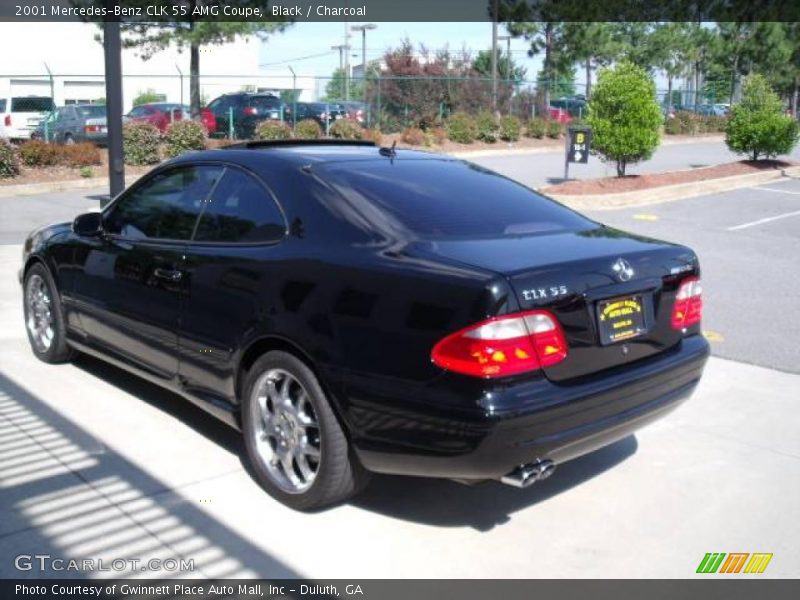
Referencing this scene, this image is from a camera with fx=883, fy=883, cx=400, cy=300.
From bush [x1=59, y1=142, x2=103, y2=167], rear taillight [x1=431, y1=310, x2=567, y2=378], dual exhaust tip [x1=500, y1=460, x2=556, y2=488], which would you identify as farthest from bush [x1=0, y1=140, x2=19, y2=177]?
dual exhaust tip [x1=500, y1=460, x2=556, y2=488]

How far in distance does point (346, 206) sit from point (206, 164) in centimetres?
115

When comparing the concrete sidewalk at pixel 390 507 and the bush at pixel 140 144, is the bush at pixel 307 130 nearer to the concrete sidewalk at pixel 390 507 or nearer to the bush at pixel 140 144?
the bush at pixel 140 144

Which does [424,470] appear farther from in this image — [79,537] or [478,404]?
[79,537]

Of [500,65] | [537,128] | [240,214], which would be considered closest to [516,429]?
[240,214]

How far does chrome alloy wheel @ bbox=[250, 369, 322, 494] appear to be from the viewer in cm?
393

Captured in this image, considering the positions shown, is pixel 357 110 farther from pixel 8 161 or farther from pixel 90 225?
pixel 90 225

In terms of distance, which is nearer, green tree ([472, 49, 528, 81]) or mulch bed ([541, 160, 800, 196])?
mulch bed ([541, 160, 800, 196])

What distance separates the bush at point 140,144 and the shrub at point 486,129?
1249 centimetres

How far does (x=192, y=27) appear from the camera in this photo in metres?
26.0

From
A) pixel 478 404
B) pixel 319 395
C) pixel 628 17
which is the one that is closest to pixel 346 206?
pixel 319 395

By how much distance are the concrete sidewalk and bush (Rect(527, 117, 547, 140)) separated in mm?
27629

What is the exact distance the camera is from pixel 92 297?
535 centimetres

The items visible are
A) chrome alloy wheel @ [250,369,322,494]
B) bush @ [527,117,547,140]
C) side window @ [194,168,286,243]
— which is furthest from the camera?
bush @ [527,117,547,140]

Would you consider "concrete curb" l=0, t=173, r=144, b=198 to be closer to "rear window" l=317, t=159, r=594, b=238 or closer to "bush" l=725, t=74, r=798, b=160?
"rear window" l=317, t=159, r=594, b=238
